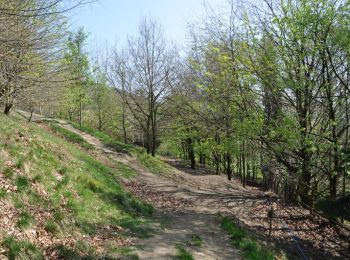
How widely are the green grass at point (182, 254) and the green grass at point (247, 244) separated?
5.78 ft

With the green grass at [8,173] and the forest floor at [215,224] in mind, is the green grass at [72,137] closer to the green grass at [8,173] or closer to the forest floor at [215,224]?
the forest floor at [215,224]

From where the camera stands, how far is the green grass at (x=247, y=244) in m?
9.14

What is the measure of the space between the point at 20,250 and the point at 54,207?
7.60 ft

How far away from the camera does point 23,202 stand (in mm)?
7527

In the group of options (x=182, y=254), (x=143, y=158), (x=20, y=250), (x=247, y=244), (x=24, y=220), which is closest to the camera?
(x=20, y=250)

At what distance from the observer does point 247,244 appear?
32.2 feet

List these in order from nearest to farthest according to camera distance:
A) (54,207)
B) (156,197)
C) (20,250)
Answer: (20,250), (54,207), (156,197)

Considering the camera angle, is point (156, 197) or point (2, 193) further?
point (156, 197)

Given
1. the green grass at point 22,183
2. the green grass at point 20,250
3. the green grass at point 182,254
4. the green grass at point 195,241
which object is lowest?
the green grass at point 195,241

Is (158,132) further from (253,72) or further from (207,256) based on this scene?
(207,256)

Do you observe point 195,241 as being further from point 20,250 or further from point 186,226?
point 20,250

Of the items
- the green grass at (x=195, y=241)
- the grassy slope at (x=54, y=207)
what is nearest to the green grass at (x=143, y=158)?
the grassy slope at (x=54, y=207)

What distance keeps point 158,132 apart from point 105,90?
10178 mm

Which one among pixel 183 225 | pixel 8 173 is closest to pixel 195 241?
pixel 183 225
